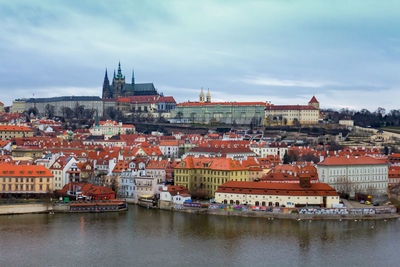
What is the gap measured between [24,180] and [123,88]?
102 meters

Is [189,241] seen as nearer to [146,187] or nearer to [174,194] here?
[174,194]

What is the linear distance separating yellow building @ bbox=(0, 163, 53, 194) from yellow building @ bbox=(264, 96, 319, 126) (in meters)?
67.3

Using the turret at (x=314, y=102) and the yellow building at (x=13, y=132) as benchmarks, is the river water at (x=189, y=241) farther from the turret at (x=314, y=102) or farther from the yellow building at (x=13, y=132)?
the turret at (x=314, y=102)

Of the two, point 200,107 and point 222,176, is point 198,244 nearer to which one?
point 222,176

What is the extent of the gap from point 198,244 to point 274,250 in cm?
341

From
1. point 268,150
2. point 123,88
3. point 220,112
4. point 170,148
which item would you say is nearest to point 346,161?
point 268,150

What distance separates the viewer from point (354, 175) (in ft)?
141

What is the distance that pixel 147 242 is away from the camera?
29281mm

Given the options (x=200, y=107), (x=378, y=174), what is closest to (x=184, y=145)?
(x=378, y=174)

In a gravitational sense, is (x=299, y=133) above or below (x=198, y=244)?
above

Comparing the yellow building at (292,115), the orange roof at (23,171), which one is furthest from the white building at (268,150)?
the yellow building at (292,115)

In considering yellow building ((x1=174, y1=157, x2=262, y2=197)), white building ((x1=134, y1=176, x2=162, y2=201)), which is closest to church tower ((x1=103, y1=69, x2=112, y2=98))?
yellow building ((x1=174, y1=157, x2=262, y2=197))

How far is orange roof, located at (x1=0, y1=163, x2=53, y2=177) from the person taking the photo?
1550 inches

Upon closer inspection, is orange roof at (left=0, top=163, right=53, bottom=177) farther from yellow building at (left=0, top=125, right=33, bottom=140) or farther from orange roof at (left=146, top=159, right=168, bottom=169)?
yellow building at (left=0, top=125, right=33, bottom=140)
